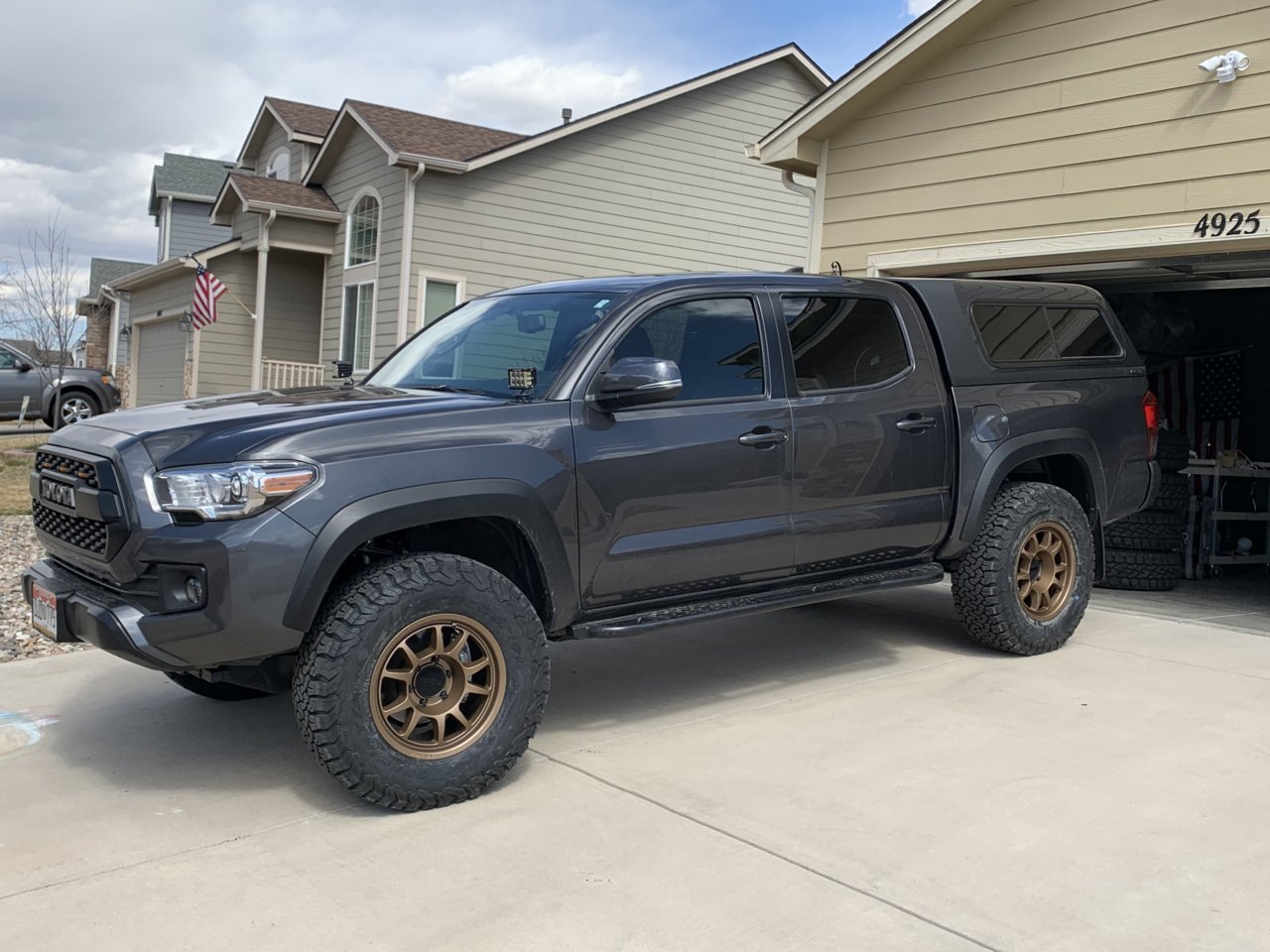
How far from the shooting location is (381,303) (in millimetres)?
18297

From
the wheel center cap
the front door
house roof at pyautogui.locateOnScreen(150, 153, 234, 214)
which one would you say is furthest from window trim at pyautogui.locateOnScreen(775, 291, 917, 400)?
house roof at pyautogui.locateOnScreen(150, 153, 234, 214)

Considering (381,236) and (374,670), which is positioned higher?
(381,236)

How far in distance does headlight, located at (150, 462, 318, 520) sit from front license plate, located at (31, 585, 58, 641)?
2.31ft

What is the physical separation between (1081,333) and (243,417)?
4.64 m

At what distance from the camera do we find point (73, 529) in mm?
4133

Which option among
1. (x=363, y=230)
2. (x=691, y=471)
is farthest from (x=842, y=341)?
(x=363, y=230)

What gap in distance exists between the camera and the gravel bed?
6.48 meters

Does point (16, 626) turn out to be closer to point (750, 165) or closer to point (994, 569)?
point (994, 569)

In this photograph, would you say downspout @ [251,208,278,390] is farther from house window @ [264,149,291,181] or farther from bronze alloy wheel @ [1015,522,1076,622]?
bronze alloy wheel @ [1015,522,1076,622]

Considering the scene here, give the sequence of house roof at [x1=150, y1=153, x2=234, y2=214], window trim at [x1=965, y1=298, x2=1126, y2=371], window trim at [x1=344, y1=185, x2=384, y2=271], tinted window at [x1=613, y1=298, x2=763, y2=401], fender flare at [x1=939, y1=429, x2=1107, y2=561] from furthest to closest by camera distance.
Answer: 1. house roof at [x1=150, y1=153, x2=234, y2=214]
2. window trim at [x1=344, y1=185, x2=384, y2=271]
3. window trim at [x1=965, y1=298, x2=1126, y2=371]
4. fender flare at [x1=939, y1=429, x2=1107, y2=561]
5. tinted window at [x1=613, y1=298, x2=763, y2=401]

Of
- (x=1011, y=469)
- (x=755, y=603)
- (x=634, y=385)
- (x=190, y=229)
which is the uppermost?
(x=190, y=229)

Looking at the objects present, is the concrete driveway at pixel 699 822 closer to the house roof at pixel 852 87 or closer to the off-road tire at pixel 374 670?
the off-road tire at pixel 374 670

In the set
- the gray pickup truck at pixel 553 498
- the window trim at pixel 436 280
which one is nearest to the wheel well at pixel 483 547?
the gray pickup truck at pixel 553 498

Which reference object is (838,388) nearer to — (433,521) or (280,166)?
(433,521)
